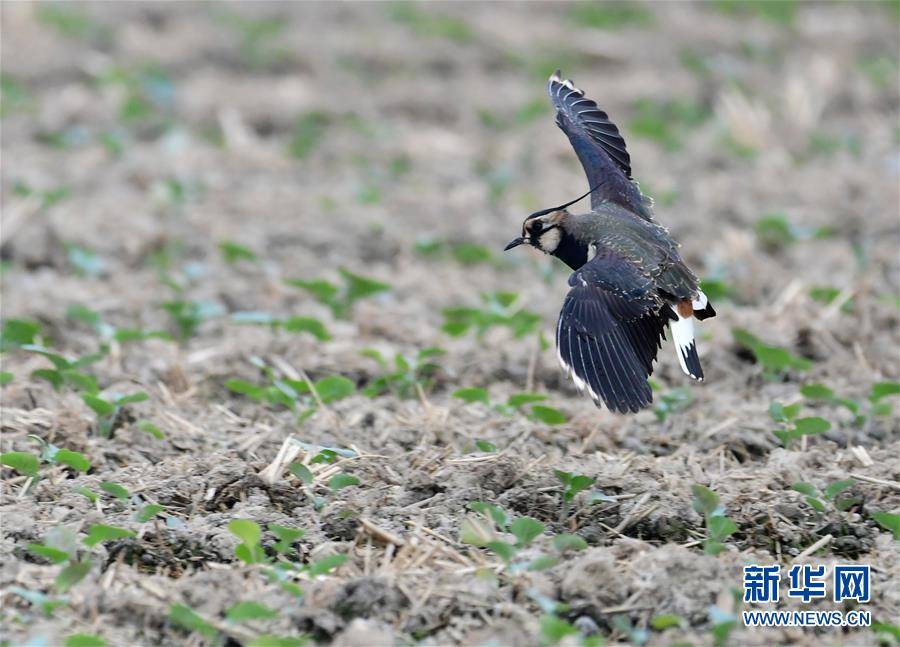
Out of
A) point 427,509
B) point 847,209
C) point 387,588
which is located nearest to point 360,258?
point 847,209

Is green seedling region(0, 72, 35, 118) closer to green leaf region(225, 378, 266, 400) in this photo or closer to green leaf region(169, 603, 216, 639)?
green leaf region(225, 378, 266, 400)

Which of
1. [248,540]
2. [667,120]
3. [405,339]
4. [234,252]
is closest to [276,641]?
[248,540]

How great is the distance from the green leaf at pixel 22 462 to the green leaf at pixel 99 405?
43 cm

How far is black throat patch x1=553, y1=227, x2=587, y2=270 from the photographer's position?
4.33m

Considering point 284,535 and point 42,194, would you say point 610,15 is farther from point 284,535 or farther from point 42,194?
point 284,535

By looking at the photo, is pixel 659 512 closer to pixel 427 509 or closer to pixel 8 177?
pixel 427 509

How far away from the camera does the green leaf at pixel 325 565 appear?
326 centimetres

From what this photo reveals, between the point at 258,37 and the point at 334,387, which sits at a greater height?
the point at 258,37

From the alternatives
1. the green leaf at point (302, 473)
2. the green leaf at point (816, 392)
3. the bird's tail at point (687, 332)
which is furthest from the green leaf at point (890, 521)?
the green leaf at point (302, 473)

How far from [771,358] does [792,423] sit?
67cm

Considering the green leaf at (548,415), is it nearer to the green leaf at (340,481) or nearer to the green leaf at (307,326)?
the green leaf at (340,481)

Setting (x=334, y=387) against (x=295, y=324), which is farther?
(x=295, y=324)

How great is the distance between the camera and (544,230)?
174 inches

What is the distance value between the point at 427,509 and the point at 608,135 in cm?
167
